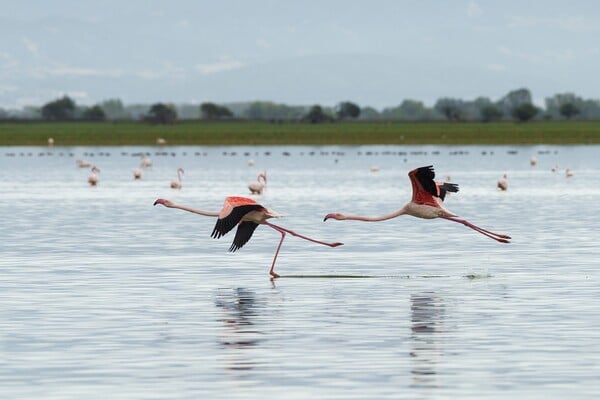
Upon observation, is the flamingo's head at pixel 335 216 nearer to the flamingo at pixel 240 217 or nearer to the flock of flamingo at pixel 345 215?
Result: the flock of flamingo at pixel 345 215

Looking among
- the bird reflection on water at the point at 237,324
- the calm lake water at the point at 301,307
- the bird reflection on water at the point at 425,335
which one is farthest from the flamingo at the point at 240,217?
the bird reflection on water at the point at 425,335

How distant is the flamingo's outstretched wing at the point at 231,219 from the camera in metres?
23.4

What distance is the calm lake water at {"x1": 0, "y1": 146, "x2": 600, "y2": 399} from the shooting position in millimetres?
15258

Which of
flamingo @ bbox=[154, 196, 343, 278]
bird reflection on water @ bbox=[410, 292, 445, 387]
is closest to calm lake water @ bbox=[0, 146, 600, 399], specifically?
bird reflection on water @ bbox=[410, 292, 445, 387]

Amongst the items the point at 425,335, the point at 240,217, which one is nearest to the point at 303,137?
the point at 240,217

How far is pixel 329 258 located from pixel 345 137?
125782 mm

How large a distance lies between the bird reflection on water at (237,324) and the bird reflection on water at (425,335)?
5.62 feet

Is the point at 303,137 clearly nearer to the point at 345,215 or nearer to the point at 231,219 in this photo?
the point at 345,215

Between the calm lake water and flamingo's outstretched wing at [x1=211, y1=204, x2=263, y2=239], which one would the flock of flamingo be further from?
the calm lake water

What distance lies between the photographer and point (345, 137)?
15412 cm

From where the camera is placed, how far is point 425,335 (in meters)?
→ 18.2

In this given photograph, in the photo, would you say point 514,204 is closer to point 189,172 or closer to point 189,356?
point 189,356

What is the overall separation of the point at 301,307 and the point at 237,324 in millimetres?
Answer: 1913

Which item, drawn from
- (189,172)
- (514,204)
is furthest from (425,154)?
(514,204)
